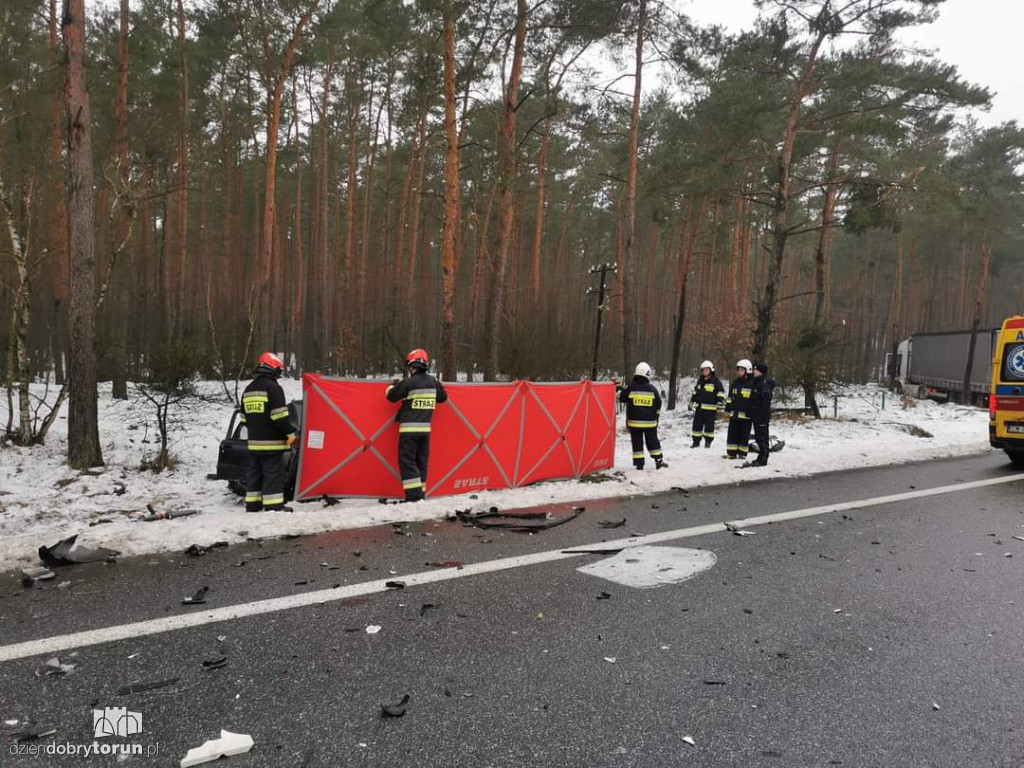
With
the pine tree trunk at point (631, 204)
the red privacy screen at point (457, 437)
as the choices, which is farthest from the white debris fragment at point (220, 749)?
the pine tree trunk at point (631, 204)

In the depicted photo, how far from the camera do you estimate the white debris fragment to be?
2230 millimetres

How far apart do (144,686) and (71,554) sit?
226 centimetres

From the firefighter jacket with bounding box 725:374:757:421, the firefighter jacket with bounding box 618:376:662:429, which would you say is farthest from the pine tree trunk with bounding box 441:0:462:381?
the firefighter jacket with bounding box 725:374:757:421

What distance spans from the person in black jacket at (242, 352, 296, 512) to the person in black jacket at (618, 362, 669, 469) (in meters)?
5.21

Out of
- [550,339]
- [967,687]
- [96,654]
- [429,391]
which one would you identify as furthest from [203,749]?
[550,339]

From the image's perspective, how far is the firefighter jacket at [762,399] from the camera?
977 centimetres

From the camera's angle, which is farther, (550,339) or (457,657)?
(550,339)

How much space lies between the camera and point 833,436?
1454cm

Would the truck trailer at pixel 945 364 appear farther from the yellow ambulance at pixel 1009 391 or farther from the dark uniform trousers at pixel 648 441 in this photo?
the dark uniform trousers at pixel 648 441

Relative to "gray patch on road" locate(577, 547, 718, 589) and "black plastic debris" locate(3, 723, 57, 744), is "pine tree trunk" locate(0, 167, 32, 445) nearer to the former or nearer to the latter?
"black plastic debris" locate(3, 723, 57, 744)

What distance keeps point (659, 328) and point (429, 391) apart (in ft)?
116

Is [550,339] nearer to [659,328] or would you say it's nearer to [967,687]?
[967,687]

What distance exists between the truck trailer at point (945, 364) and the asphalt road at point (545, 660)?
23.3 metres

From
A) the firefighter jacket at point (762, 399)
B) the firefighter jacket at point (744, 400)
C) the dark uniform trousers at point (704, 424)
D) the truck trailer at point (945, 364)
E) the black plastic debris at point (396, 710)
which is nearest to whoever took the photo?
the black plastic debris at point (396, 710)
